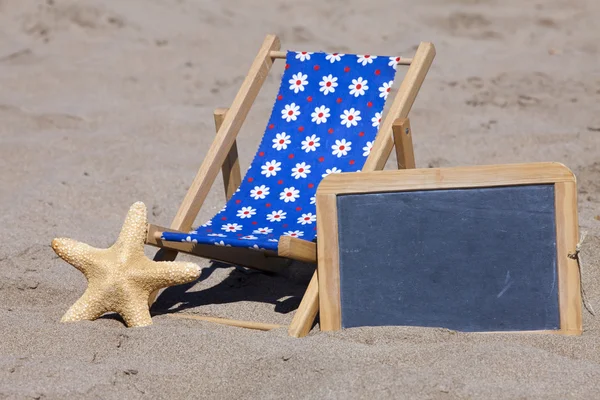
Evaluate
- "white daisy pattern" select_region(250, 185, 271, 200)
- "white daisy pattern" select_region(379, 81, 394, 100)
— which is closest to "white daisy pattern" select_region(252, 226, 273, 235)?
"white daisy pattern" select_region(250, 185, 271, 200)

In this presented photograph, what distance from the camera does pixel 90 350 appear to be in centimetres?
291

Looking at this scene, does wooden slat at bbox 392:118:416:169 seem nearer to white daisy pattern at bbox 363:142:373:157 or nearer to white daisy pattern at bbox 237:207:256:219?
white daisy pattern at bbox 363:142:373:157

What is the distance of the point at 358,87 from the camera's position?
151 inches

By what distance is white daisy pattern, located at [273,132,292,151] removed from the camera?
3859 mm

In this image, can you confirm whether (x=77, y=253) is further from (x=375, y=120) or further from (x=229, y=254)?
(x=375, y=120)

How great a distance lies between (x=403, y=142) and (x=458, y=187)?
434mm

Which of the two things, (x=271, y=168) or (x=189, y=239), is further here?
(x=271, y=168)

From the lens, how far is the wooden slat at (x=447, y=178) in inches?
117

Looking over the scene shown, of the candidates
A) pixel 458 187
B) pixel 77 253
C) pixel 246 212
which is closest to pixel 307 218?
pixel 246 212

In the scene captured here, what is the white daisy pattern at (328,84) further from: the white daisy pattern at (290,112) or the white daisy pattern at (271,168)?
the white daisy pattern at (271,168)

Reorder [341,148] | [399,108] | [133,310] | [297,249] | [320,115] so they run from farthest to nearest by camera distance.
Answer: [320,115], [341,148], [399,108], [133,310], [297,249]

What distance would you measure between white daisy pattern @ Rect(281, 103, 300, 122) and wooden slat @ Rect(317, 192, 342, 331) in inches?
32.9

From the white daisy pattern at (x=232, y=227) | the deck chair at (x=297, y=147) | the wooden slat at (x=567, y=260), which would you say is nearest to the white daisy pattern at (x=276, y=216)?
the deck chair at (x=297, y=147)

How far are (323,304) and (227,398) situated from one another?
604 millimetres
